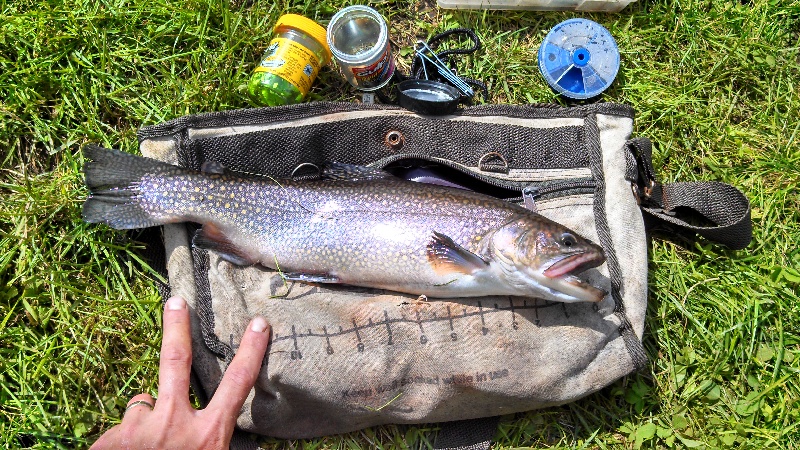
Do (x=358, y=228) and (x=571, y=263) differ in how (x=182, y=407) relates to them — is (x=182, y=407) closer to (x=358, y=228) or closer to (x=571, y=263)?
(x=358, y=228)

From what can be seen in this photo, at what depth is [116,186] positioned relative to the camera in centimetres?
360

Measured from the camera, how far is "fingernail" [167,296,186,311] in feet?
11.5

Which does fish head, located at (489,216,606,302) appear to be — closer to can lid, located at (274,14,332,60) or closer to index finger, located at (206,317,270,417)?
index finger, located at (206,317,270,417)

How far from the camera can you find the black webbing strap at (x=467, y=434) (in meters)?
3.84

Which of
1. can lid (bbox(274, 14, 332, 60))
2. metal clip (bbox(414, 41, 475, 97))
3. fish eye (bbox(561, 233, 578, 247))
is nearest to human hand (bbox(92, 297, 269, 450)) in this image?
fish eye (bbox(561, 233, 578, 247))

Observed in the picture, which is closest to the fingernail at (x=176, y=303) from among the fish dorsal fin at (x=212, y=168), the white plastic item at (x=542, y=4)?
the fish dorsal fin at (x=212, y=168)

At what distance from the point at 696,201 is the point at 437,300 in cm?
198

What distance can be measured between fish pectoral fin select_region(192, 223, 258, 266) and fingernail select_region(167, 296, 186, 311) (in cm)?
35

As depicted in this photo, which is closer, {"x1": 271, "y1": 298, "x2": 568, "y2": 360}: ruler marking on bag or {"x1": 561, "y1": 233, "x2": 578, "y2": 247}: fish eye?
{"x1": 561, "y1": 233, "x2": 578, "y2": 247}: fish eye

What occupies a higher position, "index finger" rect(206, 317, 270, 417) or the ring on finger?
"index finger" rect(206, 317, 270, 417)

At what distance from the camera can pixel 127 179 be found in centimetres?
358

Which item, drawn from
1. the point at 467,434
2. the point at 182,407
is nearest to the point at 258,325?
the point at 182,407

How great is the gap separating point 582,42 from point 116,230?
3.74 meters

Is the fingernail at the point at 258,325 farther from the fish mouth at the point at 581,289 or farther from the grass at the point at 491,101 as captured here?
the fish mouth at the point at 581,289
